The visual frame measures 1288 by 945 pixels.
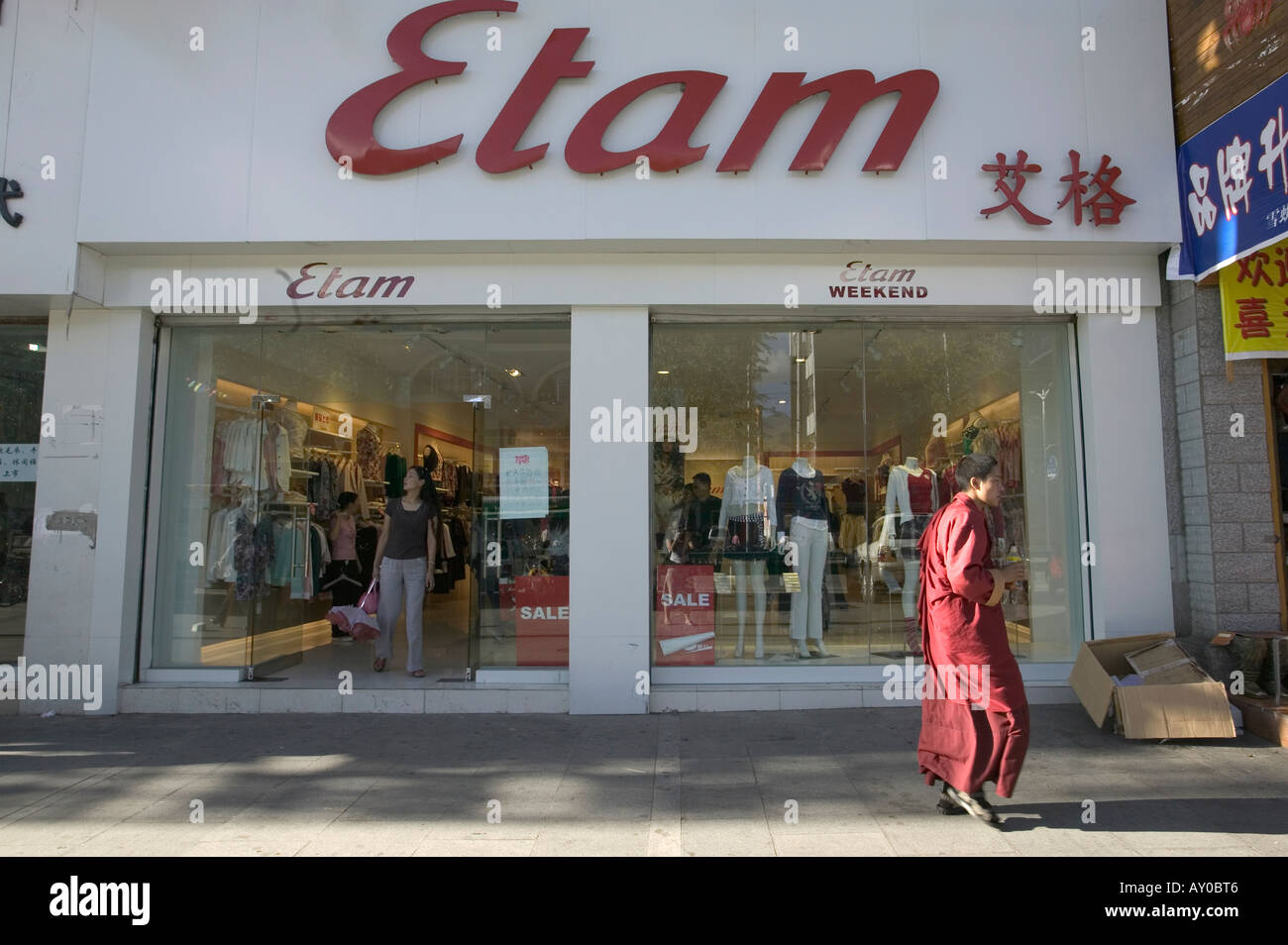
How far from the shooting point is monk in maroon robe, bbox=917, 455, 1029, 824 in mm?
4082

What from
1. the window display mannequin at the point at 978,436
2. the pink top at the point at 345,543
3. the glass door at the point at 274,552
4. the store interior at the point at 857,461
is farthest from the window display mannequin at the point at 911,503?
the pink top at the point at 345,543

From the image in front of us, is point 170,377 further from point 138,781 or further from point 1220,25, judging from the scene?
point 1220,25

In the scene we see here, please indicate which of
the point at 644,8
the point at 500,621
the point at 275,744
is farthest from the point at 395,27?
the point at 275,744

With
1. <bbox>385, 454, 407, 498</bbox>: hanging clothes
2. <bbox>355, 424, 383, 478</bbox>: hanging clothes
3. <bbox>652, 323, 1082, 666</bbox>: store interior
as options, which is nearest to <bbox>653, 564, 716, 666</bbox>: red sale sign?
<bbox>652, 323, 1082, 666</bbox>: store interior

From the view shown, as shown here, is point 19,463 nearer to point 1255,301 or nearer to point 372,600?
point 372,600

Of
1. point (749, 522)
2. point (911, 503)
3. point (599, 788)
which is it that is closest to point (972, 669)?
point (599, 788)

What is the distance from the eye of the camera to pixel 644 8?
262 inches

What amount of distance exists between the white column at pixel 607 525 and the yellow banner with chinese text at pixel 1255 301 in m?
4.62

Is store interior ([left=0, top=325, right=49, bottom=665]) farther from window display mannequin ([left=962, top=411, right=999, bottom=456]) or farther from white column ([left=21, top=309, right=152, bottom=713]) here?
window display mannequin ([left=962, top=411, right=999, bottom=456])

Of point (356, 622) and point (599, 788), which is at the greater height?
point (356, 622)

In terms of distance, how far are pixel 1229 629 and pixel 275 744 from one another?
727cm

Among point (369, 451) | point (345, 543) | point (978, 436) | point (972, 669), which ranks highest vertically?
point (369, 451)

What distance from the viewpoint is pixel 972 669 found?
4125mm

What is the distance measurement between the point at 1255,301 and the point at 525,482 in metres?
6.15
